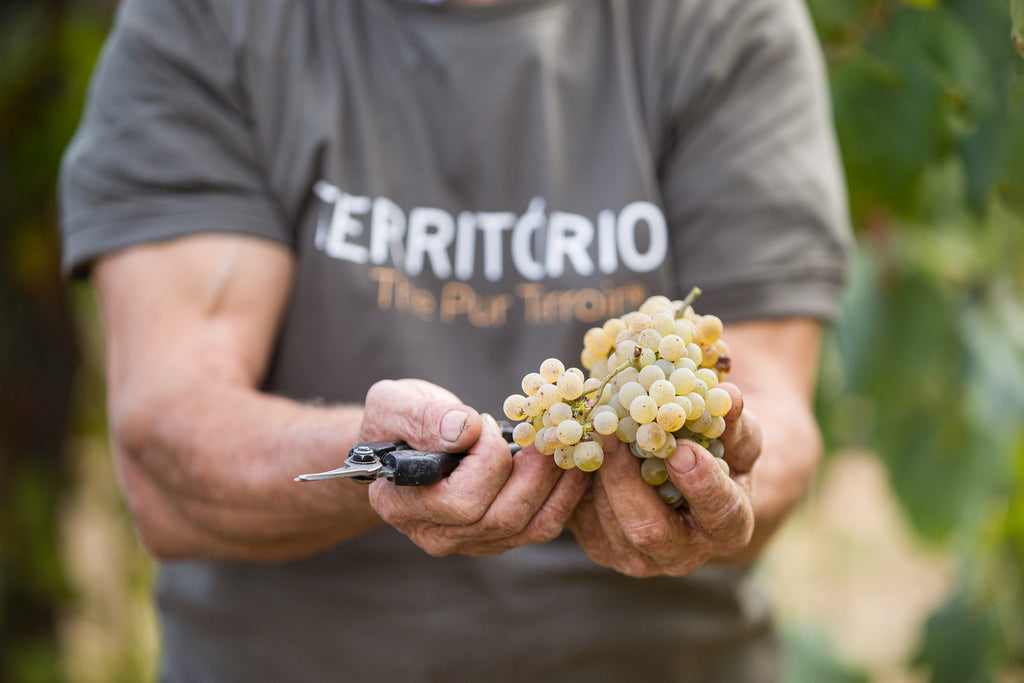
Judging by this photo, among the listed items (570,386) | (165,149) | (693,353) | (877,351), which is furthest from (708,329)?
(877,351)

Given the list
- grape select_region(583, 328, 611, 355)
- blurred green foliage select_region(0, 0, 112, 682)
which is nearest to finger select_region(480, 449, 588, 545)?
grape select_region(583, 328, 611, 355)

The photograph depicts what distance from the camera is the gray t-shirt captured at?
115cm

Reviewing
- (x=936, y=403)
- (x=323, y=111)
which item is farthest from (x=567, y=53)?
(x=936, y=403)

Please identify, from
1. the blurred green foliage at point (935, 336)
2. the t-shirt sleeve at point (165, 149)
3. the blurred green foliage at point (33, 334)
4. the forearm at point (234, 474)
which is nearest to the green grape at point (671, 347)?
the forearm at point (234, 474)

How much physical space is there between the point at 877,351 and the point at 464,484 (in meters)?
1.24

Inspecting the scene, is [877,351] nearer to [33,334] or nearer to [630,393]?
[630,393]

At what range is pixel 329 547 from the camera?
1135mm

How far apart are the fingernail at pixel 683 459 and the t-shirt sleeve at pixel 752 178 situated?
18.6 inches

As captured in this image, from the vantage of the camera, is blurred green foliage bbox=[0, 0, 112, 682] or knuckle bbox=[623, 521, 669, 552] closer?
knuckle bbox=[623, 521, 669, 552]

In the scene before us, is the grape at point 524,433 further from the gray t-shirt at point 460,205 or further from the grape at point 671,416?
the gray t-shirt at point 460,205

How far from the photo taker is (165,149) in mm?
1146

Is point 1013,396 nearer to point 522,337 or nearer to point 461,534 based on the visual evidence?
point 522,337

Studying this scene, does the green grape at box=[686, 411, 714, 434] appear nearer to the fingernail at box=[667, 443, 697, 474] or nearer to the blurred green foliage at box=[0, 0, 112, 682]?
the fingernail at box=[667, 443, 697, 474]

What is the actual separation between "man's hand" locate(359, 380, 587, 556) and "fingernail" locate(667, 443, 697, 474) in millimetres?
100
